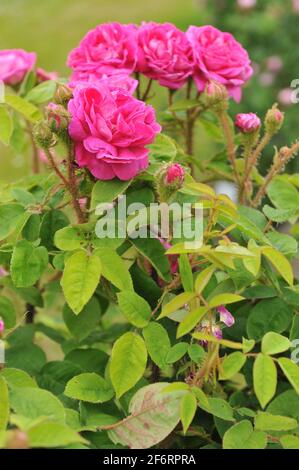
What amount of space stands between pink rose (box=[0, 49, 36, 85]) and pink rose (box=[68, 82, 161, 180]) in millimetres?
417

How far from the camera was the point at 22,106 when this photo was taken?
127 cm

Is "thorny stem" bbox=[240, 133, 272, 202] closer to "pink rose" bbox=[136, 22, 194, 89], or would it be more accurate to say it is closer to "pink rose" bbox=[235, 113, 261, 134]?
"pink rose" bbox=[235, 113, 261, 134]

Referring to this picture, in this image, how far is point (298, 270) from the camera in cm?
328

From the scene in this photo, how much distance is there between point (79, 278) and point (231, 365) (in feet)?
0.70

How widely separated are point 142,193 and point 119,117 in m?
0.13

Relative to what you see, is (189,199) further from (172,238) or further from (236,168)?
(236,168)

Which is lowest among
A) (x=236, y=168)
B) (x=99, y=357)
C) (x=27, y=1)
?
(x=27, y=1)

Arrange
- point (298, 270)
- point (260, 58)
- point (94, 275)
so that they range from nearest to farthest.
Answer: point (94, 275) → point (298, 270) → point (260, 58)

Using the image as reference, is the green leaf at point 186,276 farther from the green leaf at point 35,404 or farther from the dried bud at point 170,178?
the green leaf at point 35,404

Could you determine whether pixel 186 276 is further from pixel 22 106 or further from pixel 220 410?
pixel 22 106

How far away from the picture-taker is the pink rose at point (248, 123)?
126 cm

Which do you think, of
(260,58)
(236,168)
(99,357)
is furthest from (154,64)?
(260,58)

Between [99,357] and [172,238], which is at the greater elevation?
[172,238]

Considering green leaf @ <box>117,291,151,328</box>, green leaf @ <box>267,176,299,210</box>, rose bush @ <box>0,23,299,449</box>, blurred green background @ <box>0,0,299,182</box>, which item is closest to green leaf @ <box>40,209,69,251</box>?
rose bush @ <box>0,23,299,449</box>
